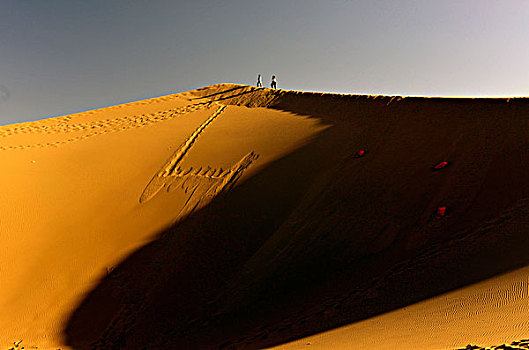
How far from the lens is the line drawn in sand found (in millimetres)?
10297

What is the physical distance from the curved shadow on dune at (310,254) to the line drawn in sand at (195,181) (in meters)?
0.50

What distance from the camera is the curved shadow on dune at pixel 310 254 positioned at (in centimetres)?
573

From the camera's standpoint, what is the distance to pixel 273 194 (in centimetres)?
982

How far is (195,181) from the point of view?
36.4 feet

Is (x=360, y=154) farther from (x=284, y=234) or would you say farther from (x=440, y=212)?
(x=284, y=234)

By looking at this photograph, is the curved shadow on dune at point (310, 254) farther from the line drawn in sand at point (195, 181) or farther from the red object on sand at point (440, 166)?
the line drawn in sand at point (195, 181)

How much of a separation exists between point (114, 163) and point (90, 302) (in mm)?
6048

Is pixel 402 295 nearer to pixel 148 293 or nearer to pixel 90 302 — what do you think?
pixel 148 293

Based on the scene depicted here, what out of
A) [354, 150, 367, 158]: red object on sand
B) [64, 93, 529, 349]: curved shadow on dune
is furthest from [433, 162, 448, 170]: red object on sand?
[354, 150, 367, 158]: red object on sand

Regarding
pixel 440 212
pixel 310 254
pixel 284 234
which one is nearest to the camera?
pixel 310 254

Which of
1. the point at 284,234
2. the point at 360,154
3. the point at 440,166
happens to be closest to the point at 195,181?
the point at 284,234

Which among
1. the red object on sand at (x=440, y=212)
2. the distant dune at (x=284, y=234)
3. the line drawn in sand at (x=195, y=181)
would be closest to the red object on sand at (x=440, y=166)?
the distant dune at (x=284, y=234)

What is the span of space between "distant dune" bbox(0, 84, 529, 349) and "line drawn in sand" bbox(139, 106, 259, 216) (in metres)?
0.06

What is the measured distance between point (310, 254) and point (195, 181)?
4686 mm
